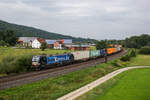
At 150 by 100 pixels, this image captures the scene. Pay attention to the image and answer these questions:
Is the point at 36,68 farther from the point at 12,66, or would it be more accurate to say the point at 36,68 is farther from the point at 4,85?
the point at 4,85

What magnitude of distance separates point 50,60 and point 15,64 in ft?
29.0

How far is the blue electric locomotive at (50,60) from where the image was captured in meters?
31.6

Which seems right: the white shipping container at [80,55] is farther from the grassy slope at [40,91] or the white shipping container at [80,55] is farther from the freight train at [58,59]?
the grassy slope at [40,91]

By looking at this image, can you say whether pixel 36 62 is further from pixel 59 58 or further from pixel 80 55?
pixel 80 55

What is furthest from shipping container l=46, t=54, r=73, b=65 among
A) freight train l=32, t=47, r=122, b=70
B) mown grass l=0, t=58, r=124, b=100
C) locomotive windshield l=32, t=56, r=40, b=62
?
mown grass l=0, t=58, r=124, b=100

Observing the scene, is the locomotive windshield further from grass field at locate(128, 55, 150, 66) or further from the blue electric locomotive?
grass field at locate(128, 55, 150, 66)

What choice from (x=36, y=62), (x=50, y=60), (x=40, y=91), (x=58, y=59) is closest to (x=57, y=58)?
(x=58, y=59)

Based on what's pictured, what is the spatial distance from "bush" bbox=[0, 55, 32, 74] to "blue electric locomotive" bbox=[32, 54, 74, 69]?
1485 mm

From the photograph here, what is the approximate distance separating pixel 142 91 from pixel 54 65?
22.0 meters

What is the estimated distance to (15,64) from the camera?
2880 cm

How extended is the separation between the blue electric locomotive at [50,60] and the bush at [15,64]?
1485mm

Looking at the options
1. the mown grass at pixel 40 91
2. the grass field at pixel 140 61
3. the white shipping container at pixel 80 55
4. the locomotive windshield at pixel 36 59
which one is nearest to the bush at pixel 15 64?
the locomotive windshield at pixel 36 59

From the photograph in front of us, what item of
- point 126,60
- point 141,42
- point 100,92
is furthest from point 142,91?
point 141,42

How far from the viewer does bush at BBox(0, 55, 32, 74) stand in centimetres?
2743
